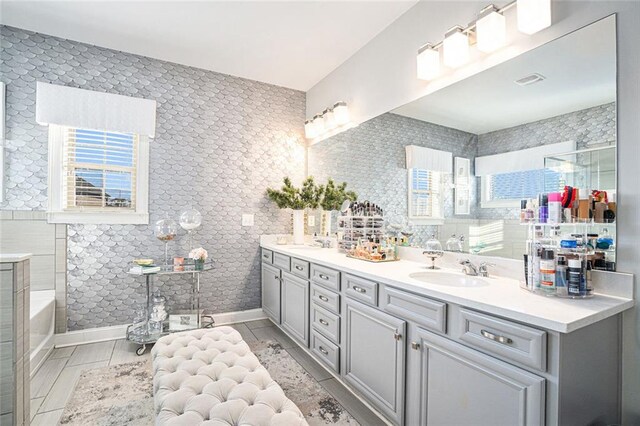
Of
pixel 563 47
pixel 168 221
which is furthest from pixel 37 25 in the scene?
pixel 563 47

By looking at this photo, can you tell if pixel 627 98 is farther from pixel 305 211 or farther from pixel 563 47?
pixel 305 211

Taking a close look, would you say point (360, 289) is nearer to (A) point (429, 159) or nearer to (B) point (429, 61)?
(A) point (429, 159)

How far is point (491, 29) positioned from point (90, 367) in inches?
146

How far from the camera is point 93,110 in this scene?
2.99m

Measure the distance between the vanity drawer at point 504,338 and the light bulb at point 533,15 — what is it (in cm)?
148

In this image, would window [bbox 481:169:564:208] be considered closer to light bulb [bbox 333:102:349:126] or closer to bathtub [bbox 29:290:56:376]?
light bulb [bbox 333:102:349:126]

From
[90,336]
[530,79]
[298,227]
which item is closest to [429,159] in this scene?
[530,79]

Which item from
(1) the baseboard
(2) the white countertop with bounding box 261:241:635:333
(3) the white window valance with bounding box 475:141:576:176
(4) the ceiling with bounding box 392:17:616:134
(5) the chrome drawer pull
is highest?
(4) the ceiling with bounding box 392:17:616:134

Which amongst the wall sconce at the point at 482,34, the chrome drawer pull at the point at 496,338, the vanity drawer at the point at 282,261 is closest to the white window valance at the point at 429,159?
the wall sconce at the point at 482,34

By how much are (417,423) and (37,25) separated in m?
4.13

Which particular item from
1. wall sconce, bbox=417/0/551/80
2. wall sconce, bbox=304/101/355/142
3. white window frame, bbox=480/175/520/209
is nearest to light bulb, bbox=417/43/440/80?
wall sconce, bbox=417/0/551/80

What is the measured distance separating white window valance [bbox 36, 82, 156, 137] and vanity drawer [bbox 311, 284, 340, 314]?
227 cm

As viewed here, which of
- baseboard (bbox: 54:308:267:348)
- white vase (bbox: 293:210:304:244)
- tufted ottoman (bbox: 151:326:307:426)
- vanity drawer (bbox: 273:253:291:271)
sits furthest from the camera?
white vase (bbox: 293:210:304:244)

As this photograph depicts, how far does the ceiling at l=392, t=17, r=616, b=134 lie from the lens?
148 cm
